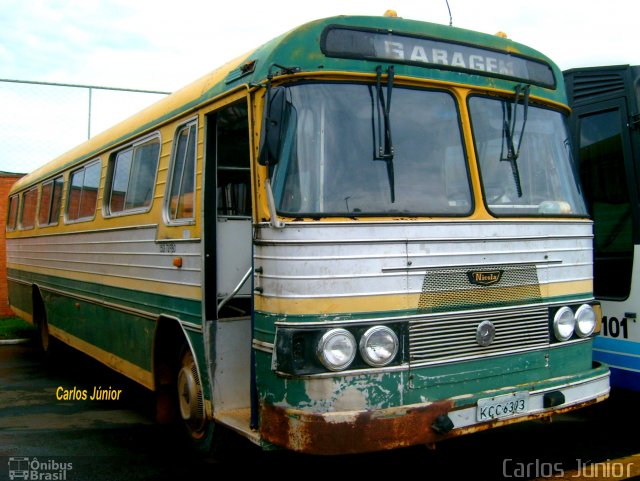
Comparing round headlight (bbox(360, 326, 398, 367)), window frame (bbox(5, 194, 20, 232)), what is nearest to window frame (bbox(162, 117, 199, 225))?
round headlight (bbox(360, 326, 398, 367))

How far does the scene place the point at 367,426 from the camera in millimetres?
3816

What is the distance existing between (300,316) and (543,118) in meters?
2.48

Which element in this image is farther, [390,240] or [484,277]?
[484,277]

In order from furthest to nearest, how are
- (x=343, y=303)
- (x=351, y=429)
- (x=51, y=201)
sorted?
(x=51, y=201) < (x=343, y=303) < (x=351, y=429)

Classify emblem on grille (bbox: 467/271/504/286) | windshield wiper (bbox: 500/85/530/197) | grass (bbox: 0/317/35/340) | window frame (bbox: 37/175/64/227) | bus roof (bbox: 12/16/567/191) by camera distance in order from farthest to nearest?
grass (bbox: 0/317/35/340), window frame (bbox: 37/175/64/227), windshield wiper (bbox: 500/85/530/197), emblem on grille (bbox: 467/271/504/286), bus roof (bbox: 12/16/567/191)

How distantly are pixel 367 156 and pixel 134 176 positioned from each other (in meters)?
3.13

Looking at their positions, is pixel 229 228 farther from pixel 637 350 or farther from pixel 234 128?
pixel 637 350

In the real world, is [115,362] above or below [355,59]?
below

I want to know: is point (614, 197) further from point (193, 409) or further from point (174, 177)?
point (193, 409)

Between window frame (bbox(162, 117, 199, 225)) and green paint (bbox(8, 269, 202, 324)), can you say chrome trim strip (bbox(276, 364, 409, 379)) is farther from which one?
window frame (bbox(162, 117, 199, 225))

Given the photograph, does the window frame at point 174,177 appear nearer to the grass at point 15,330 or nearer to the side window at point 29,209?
the side window at point 29,209

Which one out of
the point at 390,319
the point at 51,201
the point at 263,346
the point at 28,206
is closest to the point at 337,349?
the point at 390,319

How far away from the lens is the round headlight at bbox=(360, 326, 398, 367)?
12.8 feet

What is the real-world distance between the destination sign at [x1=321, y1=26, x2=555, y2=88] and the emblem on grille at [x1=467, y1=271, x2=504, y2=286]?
1367 millimetres
